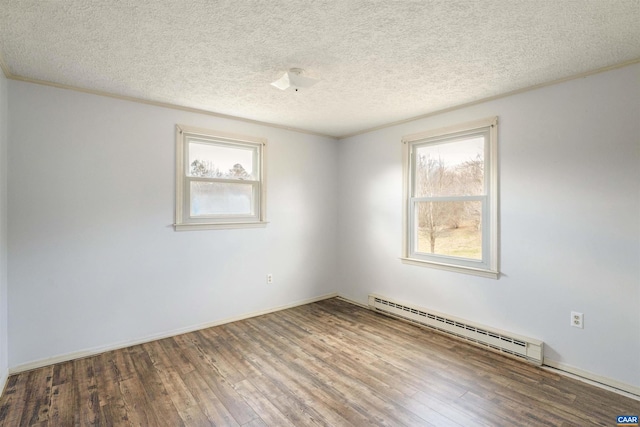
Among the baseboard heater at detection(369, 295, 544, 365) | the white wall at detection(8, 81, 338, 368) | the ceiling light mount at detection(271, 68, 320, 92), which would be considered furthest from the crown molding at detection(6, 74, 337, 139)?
the baseboard heater at detection(369, 295, 544, 365)

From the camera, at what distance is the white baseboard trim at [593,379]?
2285 mm

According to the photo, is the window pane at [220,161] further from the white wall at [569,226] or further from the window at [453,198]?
the white wall at [569,226]

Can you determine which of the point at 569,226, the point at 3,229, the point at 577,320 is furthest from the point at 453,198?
the point at 3,229

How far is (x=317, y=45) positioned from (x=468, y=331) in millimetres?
3051

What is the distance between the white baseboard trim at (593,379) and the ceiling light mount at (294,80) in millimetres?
3166

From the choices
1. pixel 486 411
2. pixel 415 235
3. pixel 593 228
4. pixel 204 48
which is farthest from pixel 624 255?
pixel 204 48

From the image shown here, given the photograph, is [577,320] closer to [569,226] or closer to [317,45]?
[569,226]

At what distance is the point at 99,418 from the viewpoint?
2.05 meters

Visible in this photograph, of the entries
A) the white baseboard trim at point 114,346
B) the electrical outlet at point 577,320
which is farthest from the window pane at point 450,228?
the white baseboard trim at point 114,346

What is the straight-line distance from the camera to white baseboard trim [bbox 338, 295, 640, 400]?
7.50 feet

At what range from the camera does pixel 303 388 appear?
2.38 meters

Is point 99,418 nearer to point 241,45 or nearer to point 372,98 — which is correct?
point 241,45

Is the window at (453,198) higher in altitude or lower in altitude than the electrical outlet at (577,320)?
higher

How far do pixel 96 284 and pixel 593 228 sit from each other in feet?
14.5
